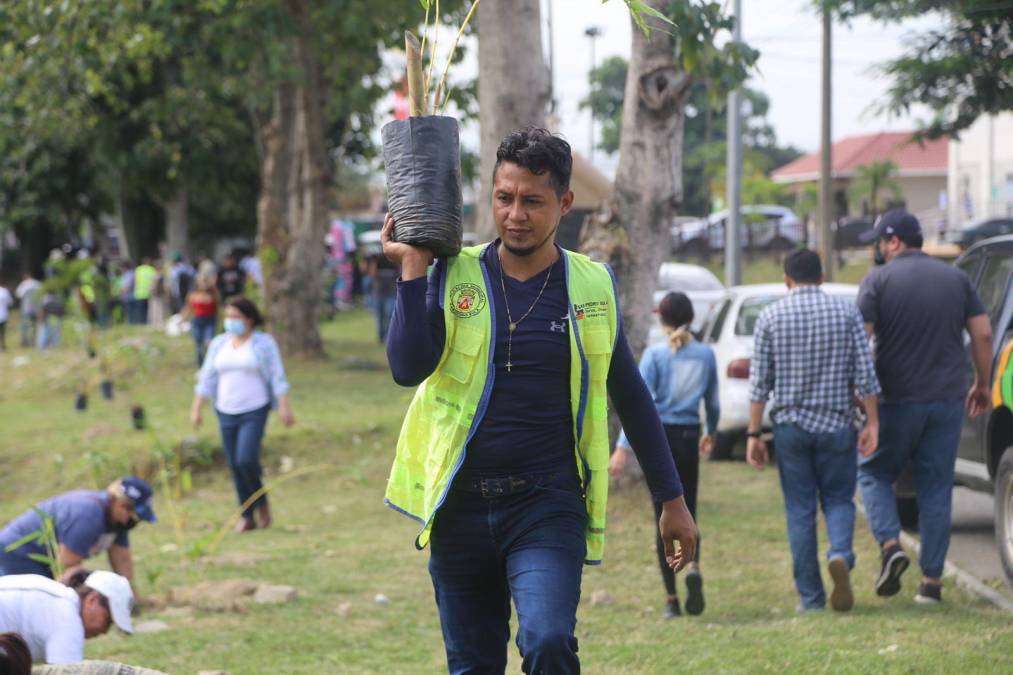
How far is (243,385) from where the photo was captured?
1029cm

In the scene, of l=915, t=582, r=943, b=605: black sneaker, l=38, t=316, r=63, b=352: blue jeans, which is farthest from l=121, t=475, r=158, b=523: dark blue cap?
l=38, t=316, r=63, b=352: blue jeans

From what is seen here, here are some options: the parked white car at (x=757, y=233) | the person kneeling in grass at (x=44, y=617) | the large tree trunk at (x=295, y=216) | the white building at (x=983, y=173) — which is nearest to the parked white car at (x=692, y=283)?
the large tree trunk at (x=295, y=216)

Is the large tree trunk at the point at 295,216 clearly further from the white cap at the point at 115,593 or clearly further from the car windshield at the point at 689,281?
the white cap at the point at 115,593

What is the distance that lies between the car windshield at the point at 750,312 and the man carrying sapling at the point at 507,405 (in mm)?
8863

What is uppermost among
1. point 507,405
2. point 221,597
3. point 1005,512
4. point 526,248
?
point 526,248

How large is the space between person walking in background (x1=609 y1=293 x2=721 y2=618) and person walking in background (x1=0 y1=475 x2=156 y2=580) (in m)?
2.65

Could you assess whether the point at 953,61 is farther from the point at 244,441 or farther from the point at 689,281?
the point at 244,441

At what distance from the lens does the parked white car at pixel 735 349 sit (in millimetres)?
12047

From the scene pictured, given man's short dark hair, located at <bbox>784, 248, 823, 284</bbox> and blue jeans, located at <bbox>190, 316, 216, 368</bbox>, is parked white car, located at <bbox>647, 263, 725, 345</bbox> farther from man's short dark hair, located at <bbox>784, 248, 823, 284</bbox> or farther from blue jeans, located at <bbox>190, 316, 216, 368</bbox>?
man's short dark hair, located at <bbox>784, 248, 823, 284</bbox>

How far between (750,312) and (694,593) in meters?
6.10

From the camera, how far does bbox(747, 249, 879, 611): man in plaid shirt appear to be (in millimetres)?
6809

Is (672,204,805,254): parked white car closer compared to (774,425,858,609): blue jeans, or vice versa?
(774,425,858,609): blue jeans

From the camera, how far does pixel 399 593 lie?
26.7 ft

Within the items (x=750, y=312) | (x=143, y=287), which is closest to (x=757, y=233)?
(x=143, y=287)
